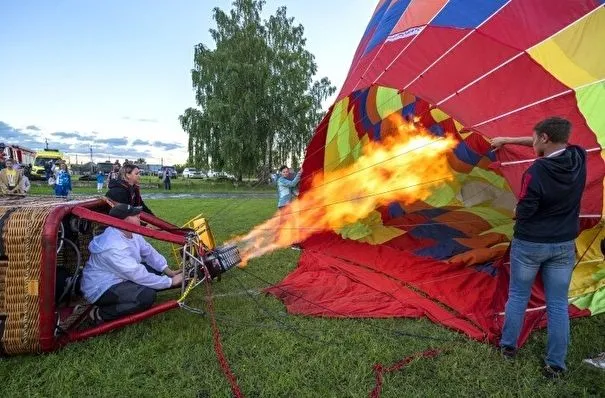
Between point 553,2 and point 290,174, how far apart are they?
4593 mm

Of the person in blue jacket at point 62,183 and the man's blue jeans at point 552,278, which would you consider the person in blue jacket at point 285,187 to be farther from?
the person in blue jacket at point 62,183

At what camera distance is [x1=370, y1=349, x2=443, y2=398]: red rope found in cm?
241

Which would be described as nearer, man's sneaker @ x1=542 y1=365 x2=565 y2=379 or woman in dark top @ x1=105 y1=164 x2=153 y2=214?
man's sneaker @ x1=542 y1=365 x2=565 y2=379

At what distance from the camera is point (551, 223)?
8.19 feet

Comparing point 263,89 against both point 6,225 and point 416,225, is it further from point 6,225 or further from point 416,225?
point 6,225

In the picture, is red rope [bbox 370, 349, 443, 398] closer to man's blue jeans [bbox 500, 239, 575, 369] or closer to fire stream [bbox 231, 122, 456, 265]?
man's blue jeans [bbox 500, 239, 575, 369]

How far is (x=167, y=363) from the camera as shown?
2.71 m

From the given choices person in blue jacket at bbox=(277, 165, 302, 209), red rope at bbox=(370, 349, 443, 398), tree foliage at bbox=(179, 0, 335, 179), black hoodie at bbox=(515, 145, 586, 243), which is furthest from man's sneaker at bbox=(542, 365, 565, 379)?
tree foliage at bbox=(179, 0, 335, 179)

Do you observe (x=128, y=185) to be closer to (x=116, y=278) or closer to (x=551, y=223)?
(x=116, y=278)

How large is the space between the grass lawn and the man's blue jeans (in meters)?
0.18

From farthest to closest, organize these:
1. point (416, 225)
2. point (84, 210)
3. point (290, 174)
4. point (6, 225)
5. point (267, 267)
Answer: point (290, 174) < point (416, 225) < point (267, 267) < point (84, 210) < point (6, 225)

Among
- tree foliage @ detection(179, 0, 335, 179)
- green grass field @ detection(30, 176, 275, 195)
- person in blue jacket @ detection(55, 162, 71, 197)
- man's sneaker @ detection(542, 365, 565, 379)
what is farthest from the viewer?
tree foliage @ detection(179, 0, 335, 179)

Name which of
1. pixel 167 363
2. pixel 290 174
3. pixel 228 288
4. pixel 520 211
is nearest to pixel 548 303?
pixel 520 211

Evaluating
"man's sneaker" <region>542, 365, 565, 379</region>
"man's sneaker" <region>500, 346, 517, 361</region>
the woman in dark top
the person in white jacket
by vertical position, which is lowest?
"man's sneaker" <region>542, 365, 565, 379</region>
